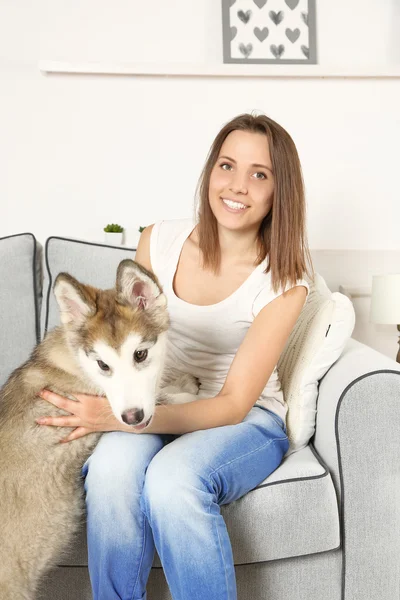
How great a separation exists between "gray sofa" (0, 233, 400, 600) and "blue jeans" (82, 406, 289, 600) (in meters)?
0.11

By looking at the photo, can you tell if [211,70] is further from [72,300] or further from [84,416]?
[84,416]

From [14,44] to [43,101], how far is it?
0.31 m

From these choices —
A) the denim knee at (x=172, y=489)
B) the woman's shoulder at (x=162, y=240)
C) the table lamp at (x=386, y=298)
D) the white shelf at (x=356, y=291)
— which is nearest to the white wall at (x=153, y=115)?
the white shelf at (x=356, y=291)

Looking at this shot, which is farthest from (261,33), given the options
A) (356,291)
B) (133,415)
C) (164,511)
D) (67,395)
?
(164,511)

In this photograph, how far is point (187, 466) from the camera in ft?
5.32

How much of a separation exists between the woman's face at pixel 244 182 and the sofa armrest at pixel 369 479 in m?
0.64

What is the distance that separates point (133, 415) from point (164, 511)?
269 millimetres

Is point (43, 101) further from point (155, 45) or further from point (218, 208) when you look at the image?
point (218, 208)

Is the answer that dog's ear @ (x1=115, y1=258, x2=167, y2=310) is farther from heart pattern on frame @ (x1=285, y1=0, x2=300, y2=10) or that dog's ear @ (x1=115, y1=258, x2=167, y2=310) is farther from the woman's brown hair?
heart pattern on frame @ (x1=285, y1=0, x2=300, y2=10)

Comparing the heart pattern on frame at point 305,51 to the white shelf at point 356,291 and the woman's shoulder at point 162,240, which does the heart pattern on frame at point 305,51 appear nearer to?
the white shelf at point 356,291

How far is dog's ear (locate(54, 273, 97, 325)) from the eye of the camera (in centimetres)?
153

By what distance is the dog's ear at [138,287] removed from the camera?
1574 mm

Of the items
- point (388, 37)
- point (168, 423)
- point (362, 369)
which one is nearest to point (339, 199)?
point (388, 37)

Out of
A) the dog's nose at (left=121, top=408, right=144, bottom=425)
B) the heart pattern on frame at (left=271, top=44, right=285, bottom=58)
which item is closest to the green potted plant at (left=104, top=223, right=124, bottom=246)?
the heart pattern on frame at (left=271, top=44, right=285, bottom=58)
